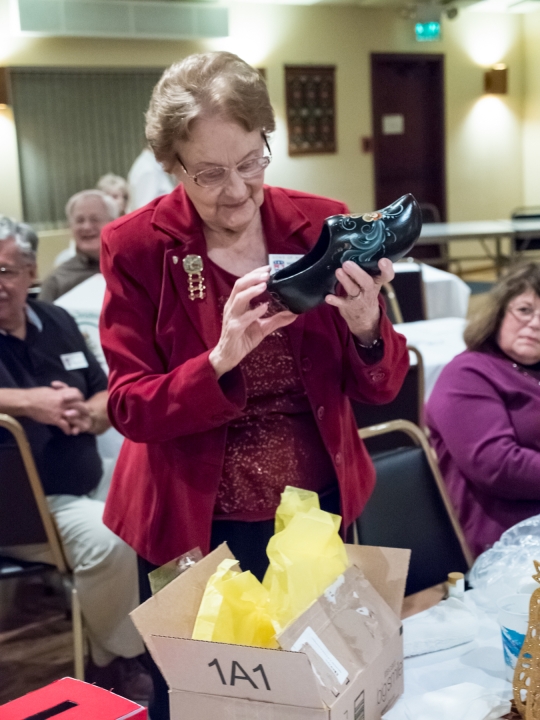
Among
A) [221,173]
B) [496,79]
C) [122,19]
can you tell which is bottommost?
[221,173]

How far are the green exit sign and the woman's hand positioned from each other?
26.9 ft

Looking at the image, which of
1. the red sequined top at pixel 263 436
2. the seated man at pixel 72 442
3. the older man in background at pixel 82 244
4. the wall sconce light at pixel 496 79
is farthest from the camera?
the wall sconce light at pixel 496 79

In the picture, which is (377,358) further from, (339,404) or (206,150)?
(206,150)

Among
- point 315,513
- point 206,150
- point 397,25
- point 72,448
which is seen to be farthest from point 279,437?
point 397,25

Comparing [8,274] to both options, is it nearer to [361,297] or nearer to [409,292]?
[361,297]

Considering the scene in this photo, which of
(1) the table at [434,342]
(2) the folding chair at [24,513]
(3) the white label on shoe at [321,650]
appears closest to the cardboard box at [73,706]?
(3) the white label on shoe at [321,650]

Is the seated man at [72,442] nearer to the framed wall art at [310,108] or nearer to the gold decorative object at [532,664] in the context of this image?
the gold decorative object at [532,664]

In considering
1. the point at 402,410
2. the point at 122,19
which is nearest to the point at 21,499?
the point at 402,410

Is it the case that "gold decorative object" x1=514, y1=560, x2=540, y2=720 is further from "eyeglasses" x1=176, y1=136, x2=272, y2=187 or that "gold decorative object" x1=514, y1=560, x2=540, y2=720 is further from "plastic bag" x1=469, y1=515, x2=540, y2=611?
"eyeglasses" x1=176, y1=136, x2=272, y2=187

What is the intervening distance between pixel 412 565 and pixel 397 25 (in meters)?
8.00

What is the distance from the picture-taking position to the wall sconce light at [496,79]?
361 inches

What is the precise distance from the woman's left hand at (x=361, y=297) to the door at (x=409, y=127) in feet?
25.0

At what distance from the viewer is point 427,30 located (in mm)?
8492

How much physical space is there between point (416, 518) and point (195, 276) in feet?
2.50
